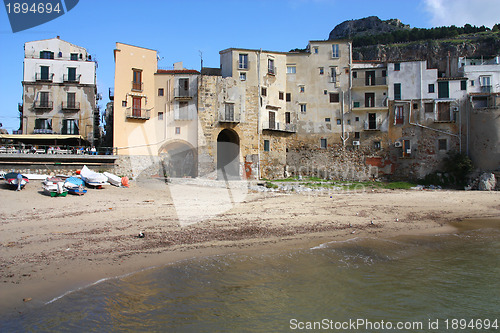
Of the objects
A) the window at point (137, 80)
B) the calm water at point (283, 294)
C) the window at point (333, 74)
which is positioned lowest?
the calm water at point (283, 294)

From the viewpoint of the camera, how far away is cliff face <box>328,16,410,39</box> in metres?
103

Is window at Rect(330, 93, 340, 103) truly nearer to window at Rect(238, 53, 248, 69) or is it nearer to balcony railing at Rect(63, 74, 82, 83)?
window at Rect(238, 53, 248, 69)

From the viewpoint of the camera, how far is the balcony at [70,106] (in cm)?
3478

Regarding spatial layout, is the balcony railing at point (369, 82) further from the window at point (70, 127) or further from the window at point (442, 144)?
the window at point (70, 127)

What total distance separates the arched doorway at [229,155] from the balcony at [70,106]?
13952mm

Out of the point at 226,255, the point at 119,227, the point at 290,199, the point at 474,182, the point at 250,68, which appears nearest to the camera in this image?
the point at 226,255

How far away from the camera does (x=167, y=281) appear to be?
31.4 ft

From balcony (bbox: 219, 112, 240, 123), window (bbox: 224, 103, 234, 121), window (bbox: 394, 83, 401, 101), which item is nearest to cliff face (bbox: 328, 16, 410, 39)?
window (bbox: 394, 83, 401, 101)

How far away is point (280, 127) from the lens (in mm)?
38125

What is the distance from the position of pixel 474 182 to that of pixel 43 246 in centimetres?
3552

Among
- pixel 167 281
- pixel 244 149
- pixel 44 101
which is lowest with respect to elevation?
pixel 167 281

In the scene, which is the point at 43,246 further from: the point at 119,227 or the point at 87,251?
the point at 119,227

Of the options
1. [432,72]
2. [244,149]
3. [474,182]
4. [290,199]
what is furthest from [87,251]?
→ [432,72]

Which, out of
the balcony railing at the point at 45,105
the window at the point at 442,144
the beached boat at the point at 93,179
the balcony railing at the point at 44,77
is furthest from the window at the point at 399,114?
the balcony railing at the point at 44,77
